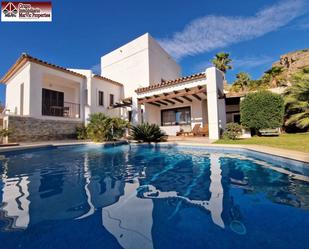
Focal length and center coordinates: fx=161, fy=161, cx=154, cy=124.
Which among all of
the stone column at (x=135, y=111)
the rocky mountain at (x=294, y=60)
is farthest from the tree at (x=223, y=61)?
the stone column at (x=135, y=111)

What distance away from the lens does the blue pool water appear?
188 centimetres

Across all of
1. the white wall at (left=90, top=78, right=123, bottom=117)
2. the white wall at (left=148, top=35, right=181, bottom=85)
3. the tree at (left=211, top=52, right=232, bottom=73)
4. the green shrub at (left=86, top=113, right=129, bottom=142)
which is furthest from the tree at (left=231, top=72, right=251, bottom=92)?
the green shrub at (left=86, top=113, right=129, bottom=142)

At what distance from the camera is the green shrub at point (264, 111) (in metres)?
13.3

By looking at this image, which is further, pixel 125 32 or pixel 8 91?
pixel 125 32

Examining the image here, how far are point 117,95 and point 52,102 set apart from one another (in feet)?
21.3

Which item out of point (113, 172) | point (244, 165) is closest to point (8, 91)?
point (113, 172)

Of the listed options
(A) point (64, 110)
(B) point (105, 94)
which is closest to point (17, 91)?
(A) point (64, 110)

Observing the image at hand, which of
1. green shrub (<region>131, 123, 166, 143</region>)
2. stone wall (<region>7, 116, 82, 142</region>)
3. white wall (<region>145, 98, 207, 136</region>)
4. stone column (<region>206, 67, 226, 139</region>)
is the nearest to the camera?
stone wall (<region>7, 116, 82, 142</region>)

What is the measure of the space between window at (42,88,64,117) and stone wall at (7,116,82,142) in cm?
200

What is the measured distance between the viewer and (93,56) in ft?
79.1

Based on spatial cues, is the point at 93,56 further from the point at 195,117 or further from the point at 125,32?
the point at 195,117

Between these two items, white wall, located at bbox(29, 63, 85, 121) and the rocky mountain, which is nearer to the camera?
white wall, located at bbox(29, 63, 85, 121)

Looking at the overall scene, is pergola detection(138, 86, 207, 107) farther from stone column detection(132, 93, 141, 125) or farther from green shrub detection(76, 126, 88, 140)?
green shrub detection(76, 126, 88, 140)

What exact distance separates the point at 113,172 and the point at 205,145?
18.8 feet
